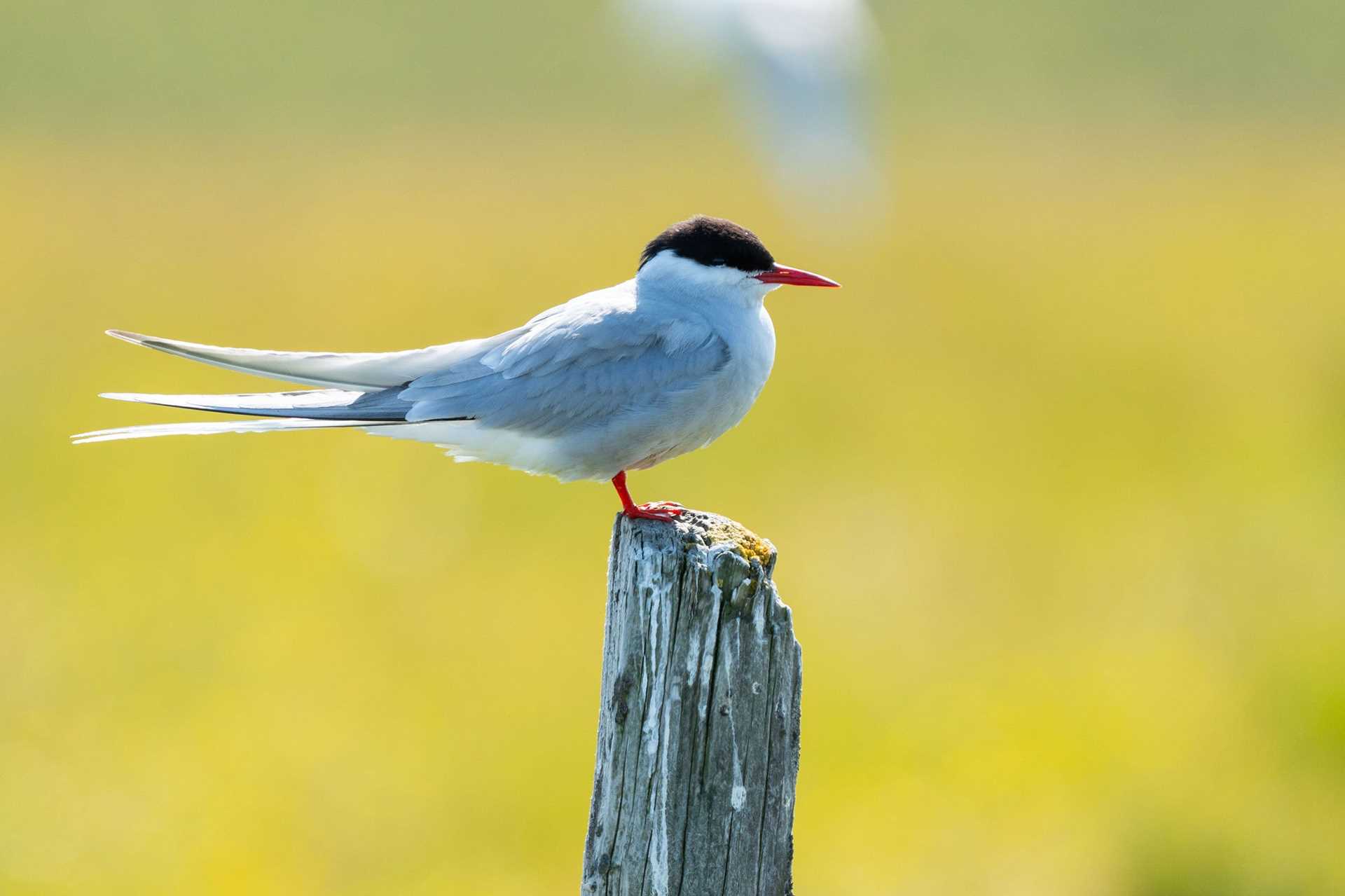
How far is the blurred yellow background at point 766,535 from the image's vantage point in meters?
8.72

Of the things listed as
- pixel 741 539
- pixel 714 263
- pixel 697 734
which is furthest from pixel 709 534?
pixel 714 263

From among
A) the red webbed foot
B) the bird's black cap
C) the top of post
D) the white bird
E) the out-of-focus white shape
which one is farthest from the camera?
the out-of-focus white shape

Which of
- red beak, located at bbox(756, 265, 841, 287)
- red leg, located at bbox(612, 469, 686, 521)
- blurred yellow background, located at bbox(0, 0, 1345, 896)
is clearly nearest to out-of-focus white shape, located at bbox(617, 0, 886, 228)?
blurred yellow background, located at bbox(0, 0, 1345, 896)

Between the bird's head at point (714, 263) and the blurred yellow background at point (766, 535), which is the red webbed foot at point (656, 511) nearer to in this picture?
the bird's head at point (714, 263)

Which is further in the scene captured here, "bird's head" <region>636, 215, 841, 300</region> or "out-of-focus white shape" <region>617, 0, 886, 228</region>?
"out-of-focus white shape" <region>617, 0, 886, 228</region>

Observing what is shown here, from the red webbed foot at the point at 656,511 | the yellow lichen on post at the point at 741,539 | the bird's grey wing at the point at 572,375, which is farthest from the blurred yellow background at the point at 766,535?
the yellow lichen on post at the point at 741,539

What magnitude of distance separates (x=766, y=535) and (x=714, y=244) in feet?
28.4

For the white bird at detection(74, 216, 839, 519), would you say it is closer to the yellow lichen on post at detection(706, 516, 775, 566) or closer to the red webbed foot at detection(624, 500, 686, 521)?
the red webbed foot at detection(624, 500, 686, 521)

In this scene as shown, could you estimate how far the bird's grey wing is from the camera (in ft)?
13.7

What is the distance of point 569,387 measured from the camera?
4.21 metres

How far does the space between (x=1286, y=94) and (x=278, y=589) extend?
35.8m

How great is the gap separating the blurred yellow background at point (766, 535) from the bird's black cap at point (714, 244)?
4.55 meters

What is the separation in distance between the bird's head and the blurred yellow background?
4486 mm

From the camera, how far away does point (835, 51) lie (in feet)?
38.8
